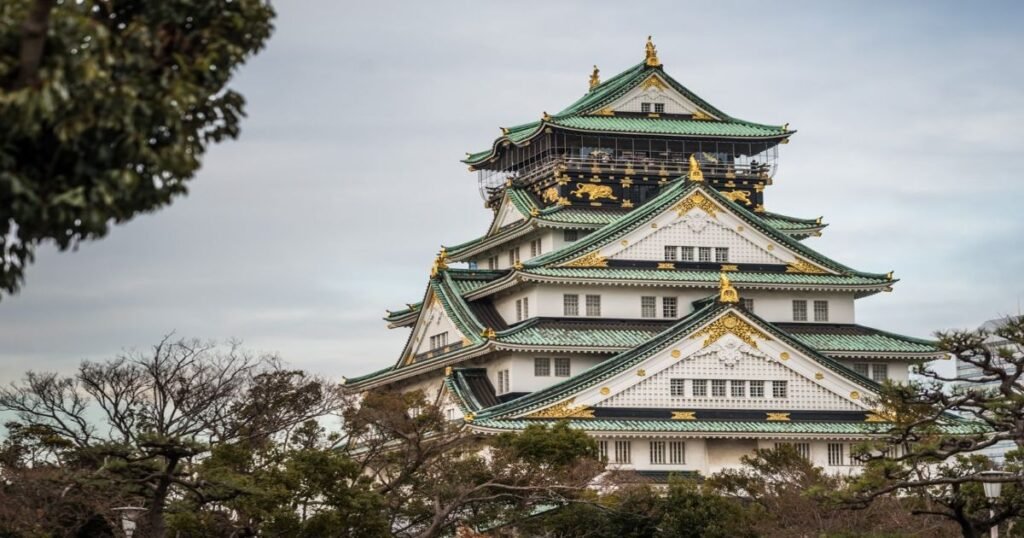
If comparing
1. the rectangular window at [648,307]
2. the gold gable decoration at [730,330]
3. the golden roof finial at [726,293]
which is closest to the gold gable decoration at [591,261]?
the rectangular window at [648,307]

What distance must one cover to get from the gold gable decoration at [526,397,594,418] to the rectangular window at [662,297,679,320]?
826 cm

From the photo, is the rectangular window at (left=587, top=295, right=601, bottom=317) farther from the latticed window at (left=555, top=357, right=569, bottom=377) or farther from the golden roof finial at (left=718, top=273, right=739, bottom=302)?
the golden roof finial at (left=718, top=273, right=739, bottom=302)

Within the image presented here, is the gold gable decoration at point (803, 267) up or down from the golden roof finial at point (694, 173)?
down

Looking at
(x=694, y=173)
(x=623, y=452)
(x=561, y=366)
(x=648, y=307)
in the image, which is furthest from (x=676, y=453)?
(x=694, y=173)

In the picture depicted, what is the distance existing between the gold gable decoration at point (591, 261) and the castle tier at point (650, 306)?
0.27 feet

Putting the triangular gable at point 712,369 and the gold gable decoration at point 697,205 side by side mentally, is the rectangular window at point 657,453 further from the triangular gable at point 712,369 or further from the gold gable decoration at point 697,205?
the gold gable decoration at point 697,205

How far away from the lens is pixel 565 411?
62.7 metres

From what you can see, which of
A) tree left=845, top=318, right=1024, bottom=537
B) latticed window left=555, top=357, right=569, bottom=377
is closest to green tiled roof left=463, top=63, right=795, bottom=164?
latticed window left=555, top=357, right=569, bottom=377

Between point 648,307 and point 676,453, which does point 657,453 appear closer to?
point 676,453

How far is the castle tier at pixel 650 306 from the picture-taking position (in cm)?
6425

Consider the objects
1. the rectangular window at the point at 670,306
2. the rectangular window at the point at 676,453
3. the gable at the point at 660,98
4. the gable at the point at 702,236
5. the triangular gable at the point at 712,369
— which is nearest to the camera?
the triangular gable at the point at 712,369

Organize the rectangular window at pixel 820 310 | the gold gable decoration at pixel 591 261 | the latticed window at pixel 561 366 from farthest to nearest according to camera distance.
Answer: the rectangular window at pixel 820 310 → the gold gable decoration at pixel 591 261 → the latticed window at pixel 561 366

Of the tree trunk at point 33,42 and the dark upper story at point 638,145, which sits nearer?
the tree trunk at point 33,42

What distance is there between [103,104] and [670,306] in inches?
2083
